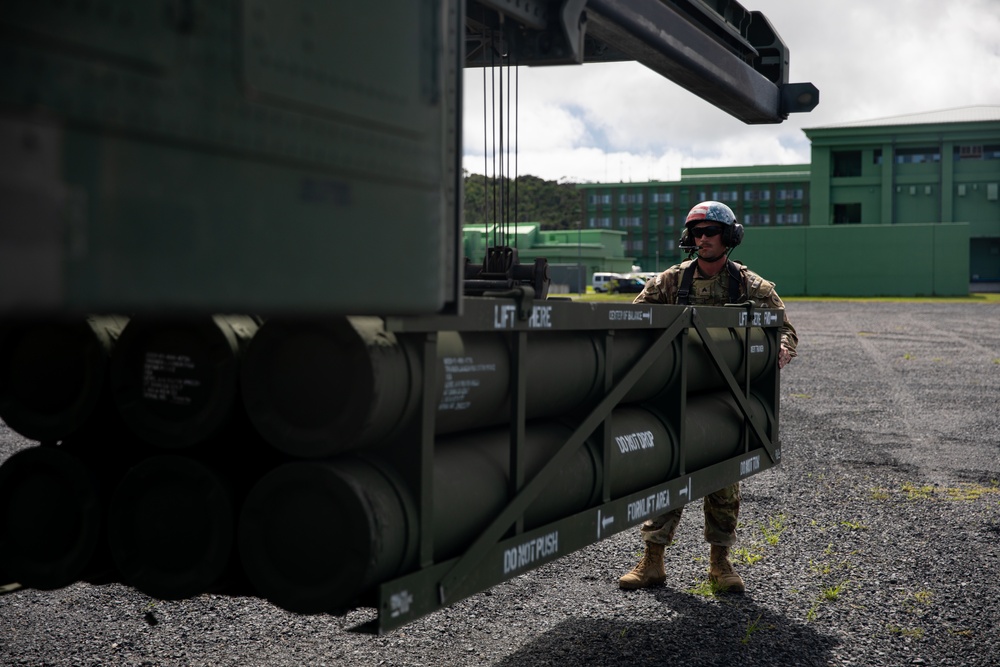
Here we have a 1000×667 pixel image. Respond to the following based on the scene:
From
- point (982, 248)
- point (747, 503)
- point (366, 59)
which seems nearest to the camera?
point (366, 59)

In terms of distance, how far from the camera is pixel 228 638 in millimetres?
5207

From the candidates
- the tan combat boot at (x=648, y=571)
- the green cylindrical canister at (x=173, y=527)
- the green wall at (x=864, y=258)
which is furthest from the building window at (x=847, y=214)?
the green cylindrical canister at (x=173, y=527)

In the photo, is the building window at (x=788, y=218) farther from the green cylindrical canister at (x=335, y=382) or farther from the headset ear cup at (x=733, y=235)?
the green cylindrical canister at (x=335, y=382)

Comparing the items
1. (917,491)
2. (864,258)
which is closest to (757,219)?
Answer: (864,258)

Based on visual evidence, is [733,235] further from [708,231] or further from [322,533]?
[322,533]

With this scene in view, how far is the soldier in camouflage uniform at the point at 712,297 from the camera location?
20.9 ft

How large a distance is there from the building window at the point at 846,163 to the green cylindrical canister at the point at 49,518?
7296cm

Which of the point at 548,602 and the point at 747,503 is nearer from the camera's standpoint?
the point at 548,602

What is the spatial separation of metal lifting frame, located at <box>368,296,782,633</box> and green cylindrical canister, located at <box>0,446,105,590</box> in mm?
1127

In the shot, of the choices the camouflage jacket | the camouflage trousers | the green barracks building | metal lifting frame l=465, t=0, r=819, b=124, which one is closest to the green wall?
the green barracks building

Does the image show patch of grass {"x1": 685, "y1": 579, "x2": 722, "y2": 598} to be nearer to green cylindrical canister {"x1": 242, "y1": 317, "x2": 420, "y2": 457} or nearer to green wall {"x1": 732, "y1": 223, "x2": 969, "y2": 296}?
A: green cylindrical canister {"x1": 242, "y1": 317, "x2": 420, "y2": 457}

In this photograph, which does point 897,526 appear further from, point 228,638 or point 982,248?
point 982,248

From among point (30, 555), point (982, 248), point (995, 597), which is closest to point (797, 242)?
point (982, 248)

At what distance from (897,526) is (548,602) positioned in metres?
3.56
